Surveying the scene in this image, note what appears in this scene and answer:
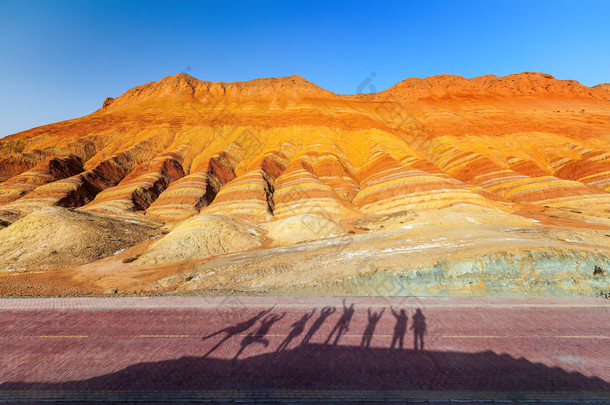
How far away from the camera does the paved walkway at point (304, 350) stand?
722cm

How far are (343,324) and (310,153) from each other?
55.2 meters

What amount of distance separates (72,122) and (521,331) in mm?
111936

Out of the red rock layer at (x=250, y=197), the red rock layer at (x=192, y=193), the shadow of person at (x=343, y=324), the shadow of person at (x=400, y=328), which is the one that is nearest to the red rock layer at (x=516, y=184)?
the red rock layer at (x=250, y=197)

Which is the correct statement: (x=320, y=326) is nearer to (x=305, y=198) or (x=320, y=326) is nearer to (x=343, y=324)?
(x=343, y=324)

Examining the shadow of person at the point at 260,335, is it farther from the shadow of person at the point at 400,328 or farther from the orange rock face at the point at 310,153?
the orange rock face at the point at 310,153

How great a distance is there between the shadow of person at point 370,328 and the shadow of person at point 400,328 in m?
0.72

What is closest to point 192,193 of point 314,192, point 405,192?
point 314,192

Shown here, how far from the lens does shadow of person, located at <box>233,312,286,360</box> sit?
9245mm

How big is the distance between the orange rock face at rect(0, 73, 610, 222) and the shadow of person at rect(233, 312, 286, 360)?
31.4 m

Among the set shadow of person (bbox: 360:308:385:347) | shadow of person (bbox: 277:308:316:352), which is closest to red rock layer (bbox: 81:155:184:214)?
shadow of person (bbox: 277:308:316:352)

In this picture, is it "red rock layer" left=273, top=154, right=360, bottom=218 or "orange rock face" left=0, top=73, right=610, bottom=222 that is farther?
"orange rock face" left=0, top=73, right=610, bottom=222

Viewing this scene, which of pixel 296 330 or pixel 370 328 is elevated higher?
pixel 296 330

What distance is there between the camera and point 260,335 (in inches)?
387

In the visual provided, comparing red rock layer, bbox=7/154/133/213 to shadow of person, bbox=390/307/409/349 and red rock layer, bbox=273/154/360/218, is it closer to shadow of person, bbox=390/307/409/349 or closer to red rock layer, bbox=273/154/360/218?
red rock layer, bbox=273/154/360/218
